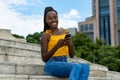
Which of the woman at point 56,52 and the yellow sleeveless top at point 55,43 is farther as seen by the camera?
the yellow sleeveless top at point 55,43

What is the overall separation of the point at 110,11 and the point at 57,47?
104 m

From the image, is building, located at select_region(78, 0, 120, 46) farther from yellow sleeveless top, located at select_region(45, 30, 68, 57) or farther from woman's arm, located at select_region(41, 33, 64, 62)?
woman's arm, located at select_region(41, 33, 64, 62)

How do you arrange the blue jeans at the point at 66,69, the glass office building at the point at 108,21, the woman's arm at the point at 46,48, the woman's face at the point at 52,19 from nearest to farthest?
the blue jeans at the point at 66,69
the woman's arm at the point at 46,48
the woman's face at the point at 52,19
the glass office building at the point at 108,21

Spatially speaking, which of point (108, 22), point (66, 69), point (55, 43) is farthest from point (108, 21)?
point (66, 69)

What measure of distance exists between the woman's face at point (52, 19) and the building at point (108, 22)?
96.3 metres

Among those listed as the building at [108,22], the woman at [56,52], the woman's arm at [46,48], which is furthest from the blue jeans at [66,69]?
the building at [108,22]

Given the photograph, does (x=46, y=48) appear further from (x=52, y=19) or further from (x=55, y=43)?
(x=52, y=19)

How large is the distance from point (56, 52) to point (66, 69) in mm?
451

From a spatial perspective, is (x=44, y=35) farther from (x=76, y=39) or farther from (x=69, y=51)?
(x=76, y=39)

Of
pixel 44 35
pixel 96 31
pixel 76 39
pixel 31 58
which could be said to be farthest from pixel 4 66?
pixel 96 31

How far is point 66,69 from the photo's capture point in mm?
6914

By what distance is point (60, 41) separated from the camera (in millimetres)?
7023

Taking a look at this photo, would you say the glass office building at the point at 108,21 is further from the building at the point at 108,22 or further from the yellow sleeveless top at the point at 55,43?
the yellow sleeveless top at the point at 55,43

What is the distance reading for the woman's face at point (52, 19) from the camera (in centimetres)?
750
